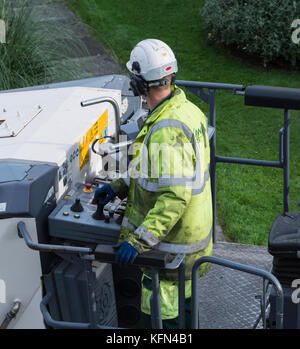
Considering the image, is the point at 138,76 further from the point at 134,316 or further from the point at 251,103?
the point at 134,316

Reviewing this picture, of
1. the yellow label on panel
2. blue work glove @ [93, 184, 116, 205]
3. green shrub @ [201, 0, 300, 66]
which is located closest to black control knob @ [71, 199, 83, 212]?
blue work glove @ [93, 184, 116, 205]

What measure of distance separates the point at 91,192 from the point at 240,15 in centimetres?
567

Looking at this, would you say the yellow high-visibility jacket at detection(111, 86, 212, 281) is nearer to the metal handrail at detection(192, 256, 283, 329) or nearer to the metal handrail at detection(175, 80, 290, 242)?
the metal handrail at detection(192, 256, 283, 329)

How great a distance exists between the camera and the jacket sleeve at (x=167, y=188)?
302 centimetres

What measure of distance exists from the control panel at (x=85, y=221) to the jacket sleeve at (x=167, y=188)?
15.3 inches

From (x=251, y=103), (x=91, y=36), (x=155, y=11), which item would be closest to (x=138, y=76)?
(x=251, y=103)

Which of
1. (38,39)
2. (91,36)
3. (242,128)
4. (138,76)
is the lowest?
(242,128)

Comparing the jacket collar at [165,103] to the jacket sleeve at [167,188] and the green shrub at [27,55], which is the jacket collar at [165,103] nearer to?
the jacket sleeve at [167,188]

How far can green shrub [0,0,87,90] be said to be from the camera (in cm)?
652

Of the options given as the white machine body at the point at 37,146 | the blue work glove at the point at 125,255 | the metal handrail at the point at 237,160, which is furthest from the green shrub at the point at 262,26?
the blue work glove at the point at 125,255

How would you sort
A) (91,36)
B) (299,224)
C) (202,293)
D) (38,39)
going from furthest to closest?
(91,36) < (38,39) < (202,293) < (299,224)

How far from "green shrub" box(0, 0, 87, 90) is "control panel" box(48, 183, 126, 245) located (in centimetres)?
328

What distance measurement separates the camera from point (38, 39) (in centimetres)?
686

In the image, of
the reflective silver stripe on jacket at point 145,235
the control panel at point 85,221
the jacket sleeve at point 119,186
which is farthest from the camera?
the jacket sleeve at point 119,186
